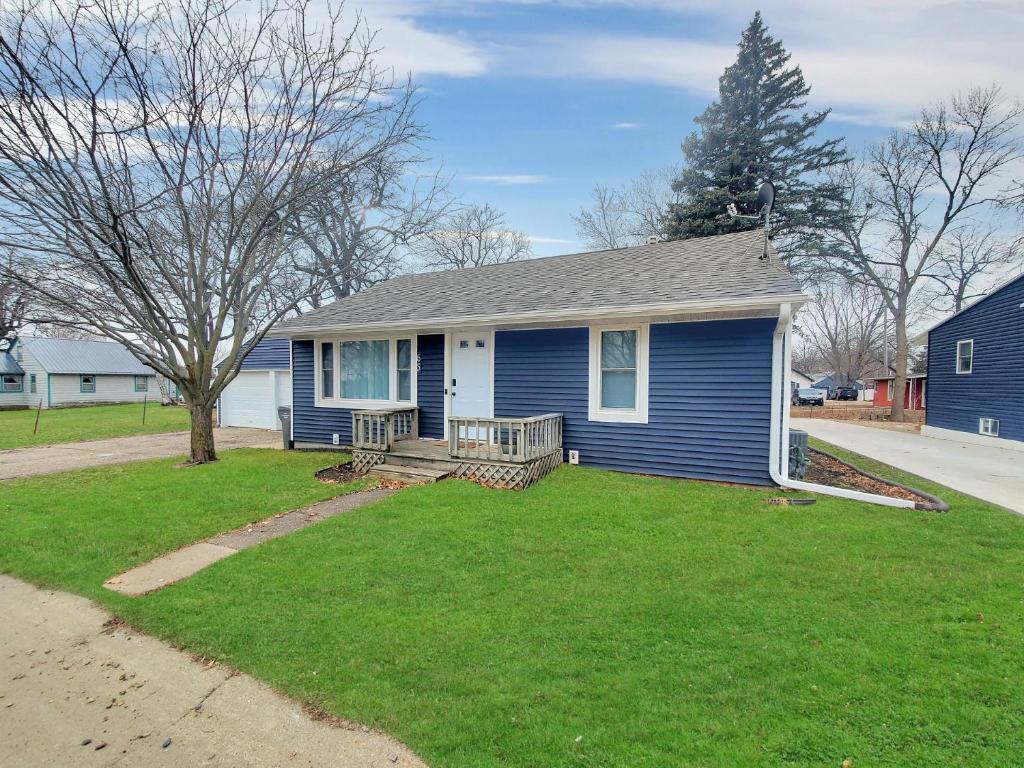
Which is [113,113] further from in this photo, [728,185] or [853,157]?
[853,157]

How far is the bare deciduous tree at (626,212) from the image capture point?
23.9 meters

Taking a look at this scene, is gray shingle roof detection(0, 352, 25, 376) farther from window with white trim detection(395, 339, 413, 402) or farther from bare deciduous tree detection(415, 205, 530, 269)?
window with white trim detection(395, 339, 413, 402)

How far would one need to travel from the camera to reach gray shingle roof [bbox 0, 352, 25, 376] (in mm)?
29509

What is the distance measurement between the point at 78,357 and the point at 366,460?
3379cm

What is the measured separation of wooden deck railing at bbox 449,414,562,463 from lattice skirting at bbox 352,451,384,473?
1.41m

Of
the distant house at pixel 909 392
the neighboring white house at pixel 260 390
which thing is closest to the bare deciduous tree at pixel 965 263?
the distant house at pixel 909 392

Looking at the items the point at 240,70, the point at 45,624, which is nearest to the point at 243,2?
the point at 240,70

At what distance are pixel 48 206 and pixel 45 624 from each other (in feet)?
22.1

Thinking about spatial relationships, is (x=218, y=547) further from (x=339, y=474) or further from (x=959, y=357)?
(x=959, y=357)

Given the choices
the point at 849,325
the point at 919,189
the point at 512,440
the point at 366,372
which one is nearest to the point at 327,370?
the point at 366,372

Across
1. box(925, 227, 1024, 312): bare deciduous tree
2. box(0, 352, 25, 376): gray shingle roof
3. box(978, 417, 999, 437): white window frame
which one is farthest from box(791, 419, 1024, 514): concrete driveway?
box(0, 352, 25, 376): gray shingle roof

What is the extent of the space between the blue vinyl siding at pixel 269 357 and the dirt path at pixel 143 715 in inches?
515

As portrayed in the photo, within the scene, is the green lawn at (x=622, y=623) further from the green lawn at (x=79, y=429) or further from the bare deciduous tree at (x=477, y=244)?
the bare deciduous tree at (x=477, y=244)

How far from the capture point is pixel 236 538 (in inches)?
200
